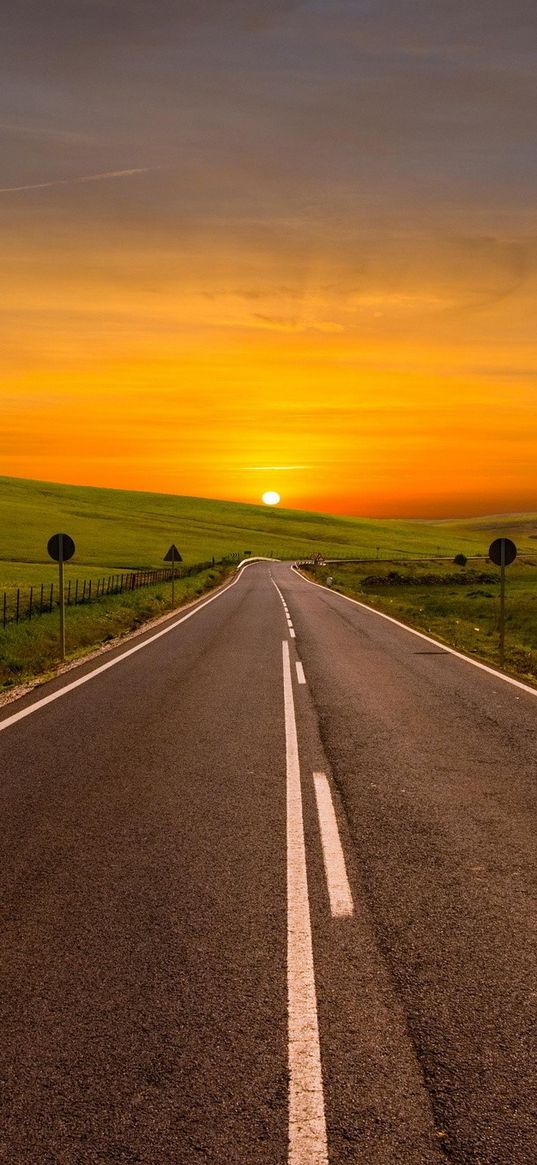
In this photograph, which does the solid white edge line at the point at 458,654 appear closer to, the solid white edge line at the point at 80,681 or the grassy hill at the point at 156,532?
the solid white edge line at the point at 80,681

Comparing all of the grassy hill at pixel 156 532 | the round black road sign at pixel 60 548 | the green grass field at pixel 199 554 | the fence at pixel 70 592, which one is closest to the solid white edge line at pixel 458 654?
the green grass field at pixel 199 554

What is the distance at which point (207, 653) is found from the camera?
1767 cm

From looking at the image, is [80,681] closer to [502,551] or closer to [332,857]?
[332,857]

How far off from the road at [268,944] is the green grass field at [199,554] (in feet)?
24.7

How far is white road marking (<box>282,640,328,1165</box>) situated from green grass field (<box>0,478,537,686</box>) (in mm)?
10069

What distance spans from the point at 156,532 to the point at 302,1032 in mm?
119625

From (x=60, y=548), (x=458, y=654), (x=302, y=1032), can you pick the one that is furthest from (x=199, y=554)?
(x=302, y=1032)

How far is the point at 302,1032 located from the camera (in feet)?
12.3

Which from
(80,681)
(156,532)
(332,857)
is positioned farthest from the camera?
(156,532)

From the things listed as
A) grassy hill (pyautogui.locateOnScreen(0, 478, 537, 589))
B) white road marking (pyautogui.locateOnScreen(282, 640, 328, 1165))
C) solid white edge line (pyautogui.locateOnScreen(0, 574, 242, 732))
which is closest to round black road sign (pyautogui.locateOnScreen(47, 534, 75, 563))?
solid white edge line (pyautogui.locateOnScreen(0, 574, 242, 732))

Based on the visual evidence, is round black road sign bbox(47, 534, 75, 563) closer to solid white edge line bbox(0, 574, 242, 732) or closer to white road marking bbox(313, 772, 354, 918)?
solid white edge line bbox(0, 574, 242, 732)

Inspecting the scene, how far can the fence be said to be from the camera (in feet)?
92.2

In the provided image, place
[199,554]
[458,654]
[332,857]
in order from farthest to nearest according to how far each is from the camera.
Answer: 1. [199,554]
2. [458,654]
3. [332,857]

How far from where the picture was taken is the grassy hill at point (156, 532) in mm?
87625
